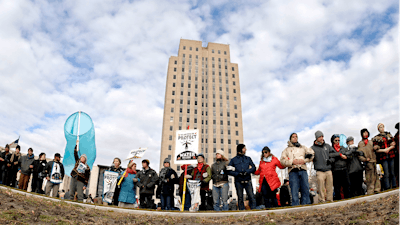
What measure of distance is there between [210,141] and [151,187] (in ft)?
264

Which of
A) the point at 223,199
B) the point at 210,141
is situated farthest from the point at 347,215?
the point at 210,141

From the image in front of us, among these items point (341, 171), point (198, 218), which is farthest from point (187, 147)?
point (341, 171)

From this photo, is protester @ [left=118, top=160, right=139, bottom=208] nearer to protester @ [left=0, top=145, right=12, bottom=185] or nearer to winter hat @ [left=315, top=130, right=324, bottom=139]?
protester @ [left=0, top=145, right=12, bottom=185]

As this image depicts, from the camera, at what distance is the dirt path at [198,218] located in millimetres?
5051

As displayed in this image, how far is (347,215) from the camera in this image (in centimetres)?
537

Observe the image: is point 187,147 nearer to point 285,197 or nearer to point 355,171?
point 285,197

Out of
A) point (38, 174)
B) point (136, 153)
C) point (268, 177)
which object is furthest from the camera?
point (136, 153)

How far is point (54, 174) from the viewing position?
406 inches

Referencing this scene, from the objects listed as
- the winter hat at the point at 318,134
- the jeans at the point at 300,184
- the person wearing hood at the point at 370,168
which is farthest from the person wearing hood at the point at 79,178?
the person wearing hood at the point at 370,168

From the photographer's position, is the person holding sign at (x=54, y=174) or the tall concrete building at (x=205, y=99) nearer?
the person holding sign at (x=54, y=174)

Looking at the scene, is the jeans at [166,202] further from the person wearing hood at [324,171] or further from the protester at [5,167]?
the protester at [5,167]

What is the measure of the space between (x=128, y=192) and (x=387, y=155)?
8.74m

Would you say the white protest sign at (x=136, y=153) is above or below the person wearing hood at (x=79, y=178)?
above

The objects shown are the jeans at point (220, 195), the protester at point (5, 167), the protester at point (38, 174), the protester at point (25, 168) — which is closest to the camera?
the jeans at point (220, 195)
